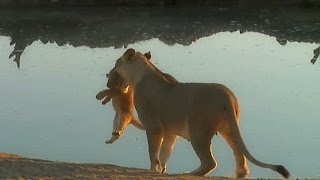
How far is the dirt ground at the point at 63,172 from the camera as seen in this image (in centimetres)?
699

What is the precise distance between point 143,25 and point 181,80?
466 inches

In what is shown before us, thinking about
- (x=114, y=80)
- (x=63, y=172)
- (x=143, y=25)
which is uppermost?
(x=114, y=80)

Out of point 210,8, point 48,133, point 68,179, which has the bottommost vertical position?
point 210,8

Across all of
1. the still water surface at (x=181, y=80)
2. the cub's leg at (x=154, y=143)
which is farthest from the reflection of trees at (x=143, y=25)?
the cub's leg at (x=154, y=143)

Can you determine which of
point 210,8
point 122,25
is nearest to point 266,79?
point 122,25

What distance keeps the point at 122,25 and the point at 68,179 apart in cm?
2103

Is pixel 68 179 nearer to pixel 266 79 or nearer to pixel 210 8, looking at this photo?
pixel 266 79

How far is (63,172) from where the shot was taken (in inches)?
284

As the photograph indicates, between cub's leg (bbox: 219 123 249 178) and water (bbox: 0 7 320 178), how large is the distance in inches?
36.0

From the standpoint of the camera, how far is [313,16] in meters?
28.2

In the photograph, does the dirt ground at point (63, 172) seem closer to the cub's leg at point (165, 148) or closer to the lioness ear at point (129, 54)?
the cub's leg at point (165, 148)

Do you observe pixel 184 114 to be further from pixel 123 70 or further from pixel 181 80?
pixel 181 80

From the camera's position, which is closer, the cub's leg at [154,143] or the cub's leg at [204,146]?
the cub's leg at [204,146]

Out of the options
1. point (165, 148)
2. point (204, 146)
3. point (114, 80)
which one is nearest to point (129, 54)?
point (114, 80)
